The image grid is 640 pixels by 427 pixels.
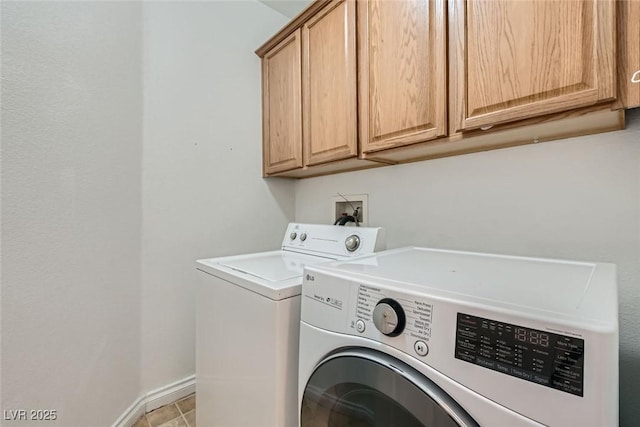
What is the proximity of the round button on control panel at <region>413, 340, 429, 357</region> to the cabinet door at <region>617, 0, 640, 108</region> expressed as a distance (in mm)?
831

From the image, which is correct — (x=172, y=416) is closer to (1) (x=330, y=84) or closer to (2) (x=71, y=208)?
(2) (x=71, y=208)

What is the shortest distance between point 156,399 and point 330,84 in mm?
1952

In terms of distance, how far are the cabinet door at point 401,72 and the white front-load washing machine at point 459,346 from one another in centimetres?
61

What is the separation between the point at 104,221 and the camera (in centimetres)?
125

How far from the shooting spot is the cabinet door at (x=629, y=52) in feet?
2.29

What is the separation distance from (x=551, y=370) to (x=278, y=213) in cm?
180

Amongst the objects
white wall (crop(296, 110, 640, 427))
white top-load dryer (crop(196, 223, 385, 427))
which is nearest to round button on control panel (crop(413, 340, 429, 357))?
white top-load dryer (crop(196, 223, 385, 427))

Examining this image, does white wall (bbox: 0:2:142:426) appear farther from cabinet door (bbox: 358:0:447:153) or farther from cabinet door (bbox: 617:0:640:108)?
cabinet door (bbox: 617:0:640:108)

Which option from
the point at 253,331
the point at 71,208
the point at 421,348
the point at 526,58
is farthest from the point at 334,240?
the point at 71,208

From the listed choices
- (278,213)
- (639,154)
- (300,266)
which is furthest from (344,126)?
(639,154)

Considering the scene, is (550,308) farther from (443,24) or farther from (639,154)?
(443,24)

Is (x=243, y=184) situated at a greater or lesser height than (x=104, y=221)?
greater

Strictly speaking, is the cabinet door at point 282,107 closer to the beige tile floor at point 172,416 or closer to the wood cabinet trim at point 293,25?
the wood cabinet trim at point 293,25

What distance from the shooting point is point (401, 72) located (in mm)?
1155
